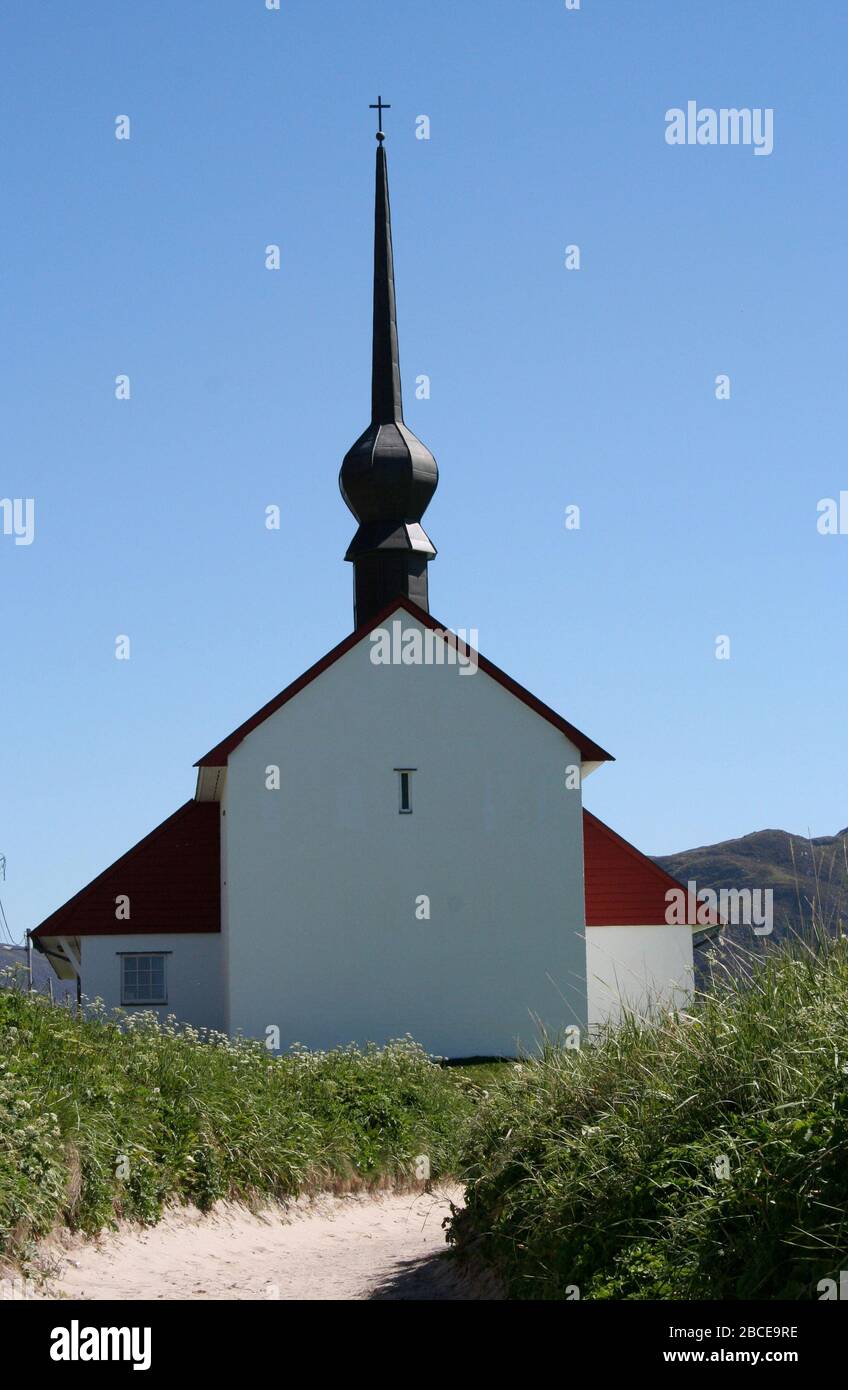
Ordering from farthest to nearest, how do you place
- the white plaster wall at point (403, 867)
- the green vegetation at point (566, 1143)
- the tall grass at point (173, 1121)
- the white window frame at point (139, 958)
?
the white window frame at point (139, 958), the white plaster wall at point (403, 867), the tall grass at point (173, 1121), the green vegetation at point (566, 1143)

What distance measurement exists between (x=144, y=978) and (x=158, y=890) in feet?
5.65

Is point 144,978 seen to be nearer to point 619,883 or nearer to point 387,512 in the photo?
point 619,883

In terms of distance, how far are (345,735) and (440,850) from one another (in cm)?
268

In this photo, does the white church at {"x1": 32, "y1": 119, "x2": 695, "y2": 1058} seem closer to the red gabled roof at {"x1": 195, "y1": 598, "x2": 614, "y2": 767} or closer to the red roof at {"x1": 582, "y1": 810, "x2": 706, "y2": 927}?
the red gabled roof at {"x1": 195, "y1": 598, "x2": 614, "y2": 767}

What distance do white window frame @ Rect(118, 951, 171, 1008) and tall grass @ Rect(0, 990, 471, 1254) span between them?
10.00m

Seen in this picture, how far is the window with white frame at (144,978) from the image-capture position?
89.2ft

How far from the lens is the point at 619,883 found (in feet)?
94.5

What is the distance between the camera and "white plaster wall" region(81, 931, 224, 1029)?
27.1 meters

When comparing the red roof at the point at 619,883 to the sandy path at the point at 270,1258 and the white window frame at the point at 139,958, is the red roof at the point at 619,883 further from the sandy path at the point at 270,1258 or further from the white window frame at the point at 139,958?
the sandy path at the point at 270,1258

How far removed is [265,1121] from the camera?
1353 centimetres

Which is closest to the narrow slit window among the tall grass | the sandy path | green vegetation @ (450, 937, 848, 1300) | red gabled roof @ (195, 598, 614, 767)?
red gabled roof @ (195, 598, 614, 767)

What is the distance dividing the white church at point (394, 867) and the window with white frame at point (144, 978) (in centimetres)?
4

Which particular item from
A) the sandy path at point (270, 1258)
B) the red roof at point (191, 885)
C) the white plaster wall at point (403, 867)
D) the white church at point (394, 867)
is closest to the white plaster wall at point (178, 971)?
the white church at point (394, 867)
